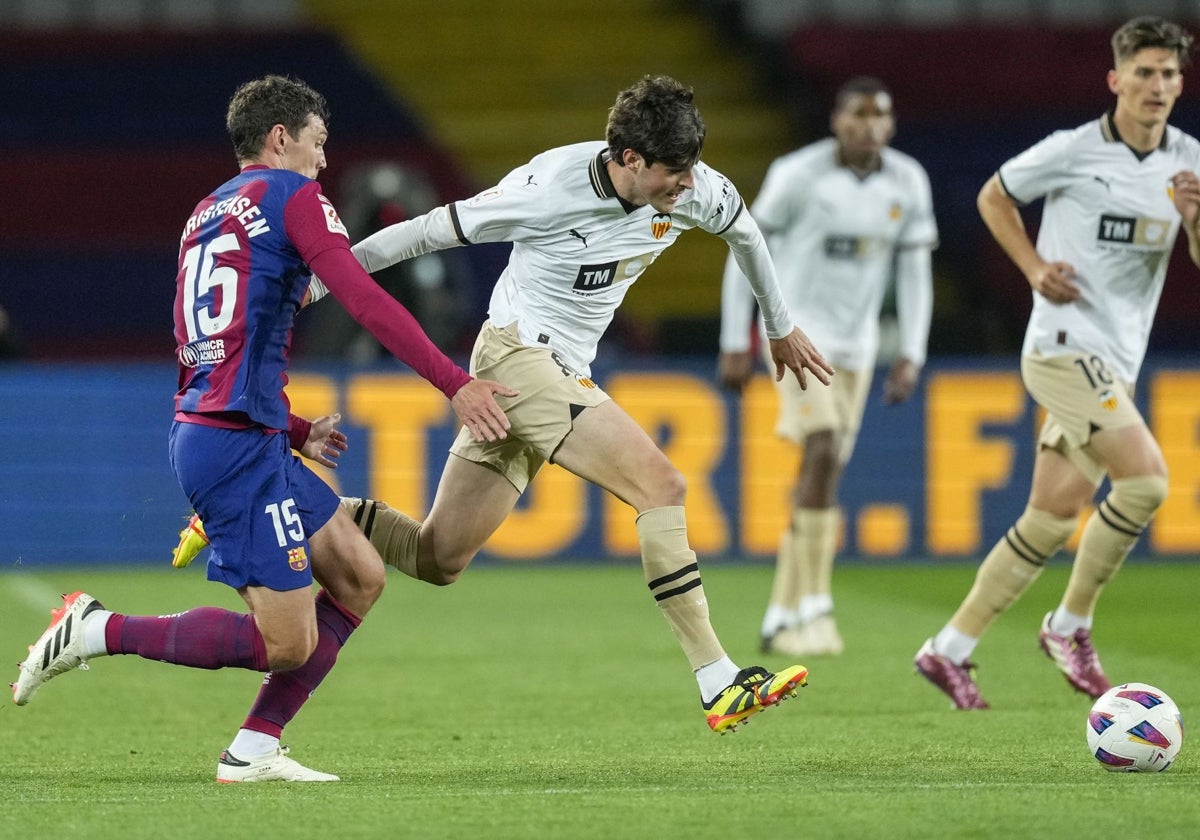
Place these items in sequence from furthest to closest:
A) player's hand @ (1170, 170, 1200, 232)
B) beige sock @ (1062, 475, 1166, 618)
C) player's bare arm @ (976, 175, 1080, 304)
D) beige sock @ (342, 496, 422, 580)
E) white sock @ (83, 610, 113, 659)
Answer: player's bare arm @ (976, 175, 1080, 304) → beige sock @ (1062, 475, 1166, 618) → player's hand @ (1170, 170, 1200, 232) → beige sock @ (342, 496, 422, 580) → white sock @ (83, 610, 113, 659)

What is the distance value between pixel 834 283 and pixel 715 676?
384 cm

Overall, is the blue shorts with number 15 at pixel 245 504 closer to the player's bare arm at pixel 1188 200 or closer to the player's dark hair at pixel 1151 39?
the player's bare arm at pixel 1188 200

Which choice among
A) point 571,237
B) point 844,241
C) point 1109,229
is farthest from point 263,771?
point 844,241

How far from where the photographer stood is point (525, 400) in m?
5.79

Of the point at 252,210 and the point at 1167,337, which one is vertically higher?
the point at 252,210

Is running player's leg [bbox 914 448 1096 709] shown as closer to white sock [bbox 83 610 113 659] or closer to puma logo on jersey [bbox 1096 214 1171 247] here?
puma logo on jersey [bbox 1096 214 1171 247]

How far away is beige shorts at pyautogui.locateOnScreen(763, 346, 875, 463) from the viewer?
877 cm

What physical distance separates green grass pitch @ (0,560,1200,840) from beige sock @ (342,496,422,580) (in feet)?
1.98

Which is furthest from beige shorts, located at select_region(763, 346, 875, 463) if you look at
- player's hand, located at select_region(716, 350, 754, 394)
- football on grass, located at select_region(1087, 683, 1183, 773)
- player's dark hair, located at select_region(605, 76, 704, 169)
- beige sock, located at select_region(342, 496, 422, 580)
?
football on grass, located at select_region(1087, 683, 1183, 773)

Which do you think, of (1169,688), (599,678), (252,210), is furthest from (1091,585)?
(252,210)

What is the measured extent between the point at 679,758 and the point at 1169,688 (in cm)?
245

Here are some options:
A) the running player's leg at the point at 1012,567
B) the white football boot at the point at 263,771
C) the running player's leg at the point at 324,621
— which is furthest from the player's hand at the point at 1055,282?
the white football boot at the point at 263,771

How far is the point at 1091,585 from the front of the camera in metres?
7.21

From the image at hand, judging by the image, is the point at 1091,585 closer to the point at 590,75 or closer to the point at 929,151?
the point at 929,151
